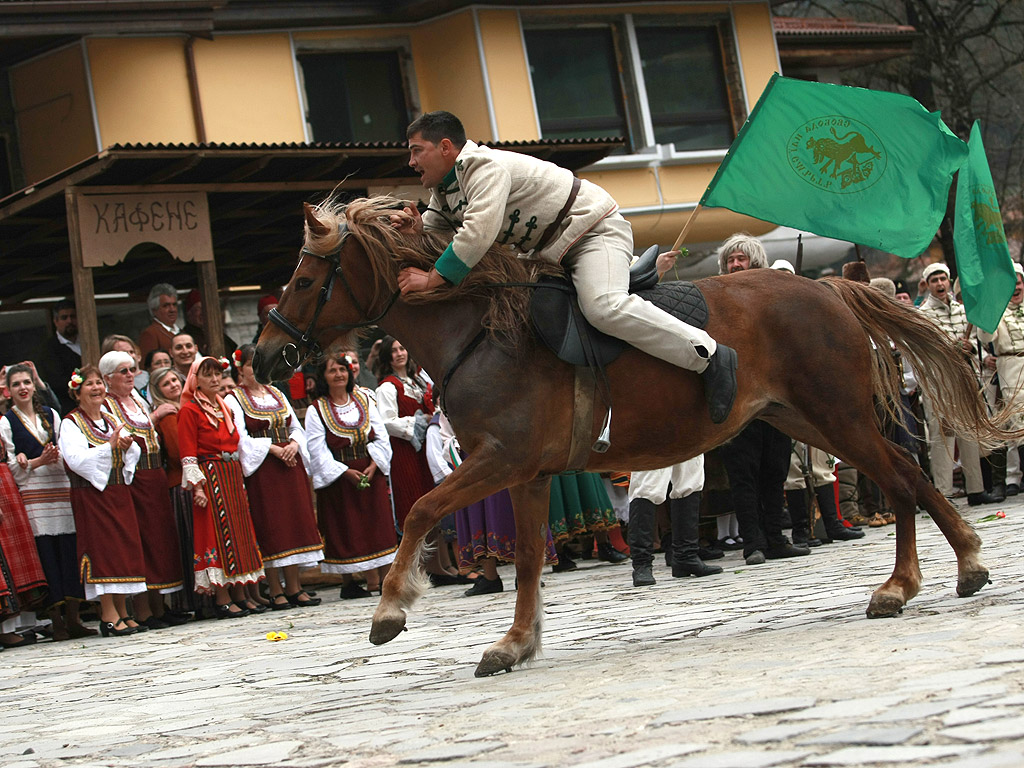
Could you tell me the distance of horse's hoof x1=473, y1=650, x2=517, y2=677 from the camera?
5.97 m

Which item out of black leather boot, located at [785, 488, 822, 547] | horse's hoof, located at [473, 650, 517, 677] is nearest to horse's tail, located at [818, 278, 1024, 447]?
horse's hoof, located at [473, 650, 517, 677]

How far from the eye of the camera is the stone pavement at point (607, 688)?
12.4 ft

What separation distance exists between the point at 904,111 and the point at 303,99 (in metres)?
14.1

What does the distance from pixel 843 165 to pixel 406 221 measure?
3.07 metres

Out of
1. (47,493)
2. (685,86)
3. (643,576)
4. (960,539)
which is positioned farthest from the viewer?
(685,86)

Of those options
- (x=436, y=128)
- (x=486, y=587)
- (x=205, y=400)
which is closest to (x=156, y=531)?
(x=205, y=400)

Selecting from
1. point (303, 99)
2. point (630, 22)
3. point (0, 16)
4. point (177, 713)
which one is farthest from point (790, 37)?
Result: point (177, 713)

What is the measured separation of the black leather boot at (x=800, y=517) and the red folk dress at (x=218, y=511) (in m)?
4.70

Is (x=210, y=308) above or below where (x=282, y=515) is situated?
above

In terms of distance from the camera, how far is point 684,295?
6723mm

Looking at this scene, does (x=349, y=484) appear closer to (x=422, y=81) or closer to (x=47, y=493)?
(x=47, y=493)

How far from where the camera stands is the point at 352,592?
12.0 metres

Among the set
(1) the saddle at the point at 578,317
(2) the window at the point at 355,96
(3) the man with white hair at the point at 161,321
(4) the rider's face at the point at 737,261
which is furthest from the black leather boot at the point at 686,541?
(2) the window at the point at 355,96

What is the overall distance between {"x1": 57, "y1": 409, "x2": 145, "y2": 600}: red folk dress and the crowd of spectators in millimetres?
13
